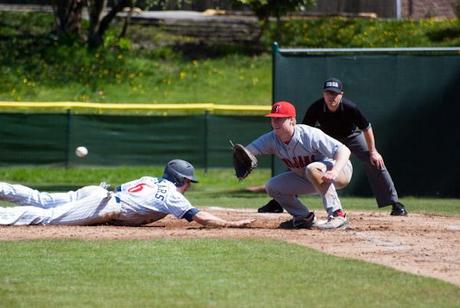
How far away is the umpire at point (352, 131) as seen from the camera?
11.9 meters

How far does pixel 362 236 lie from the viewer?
9875mm

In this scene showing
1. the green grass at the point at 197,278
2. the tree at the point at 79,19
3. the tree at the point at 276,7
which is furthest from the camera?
the tree at the point at 79,19

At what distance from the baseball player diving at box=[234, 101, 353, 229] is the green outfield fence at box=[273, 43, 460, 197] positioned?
649 centimetres

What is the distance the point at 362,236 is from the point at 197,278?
2.86m

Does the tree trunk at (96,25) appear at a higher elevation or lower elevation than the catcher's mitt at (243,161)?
higher

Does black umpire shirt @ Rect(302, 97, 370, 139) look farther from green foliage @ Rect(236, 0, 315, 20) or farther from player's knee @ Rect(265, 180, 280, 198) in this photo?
green foliage @ Rect(236, 0, 315, 20)

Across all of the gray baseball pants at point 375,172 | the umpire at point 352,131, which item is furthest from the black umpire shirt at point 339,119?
the gray baseball pants at point 375,172

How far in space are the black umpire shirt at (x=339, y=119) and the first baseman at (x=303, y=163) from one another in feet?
4.64

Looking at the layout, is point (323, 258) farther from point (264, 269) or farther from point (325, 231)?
point (325, 231)

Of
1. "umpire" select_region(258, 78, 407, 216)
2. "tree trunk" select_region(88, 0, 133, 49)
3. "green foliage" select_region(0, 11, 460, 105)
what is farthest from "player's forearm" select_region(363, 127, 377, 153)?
"tree trunk" select_region(88, 0, 133, 49)

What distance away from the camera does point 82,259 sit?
8.25 meters

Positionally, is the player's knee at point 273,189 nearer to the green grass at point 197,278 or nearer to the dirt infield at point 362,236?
the dirt infield at point 362,236

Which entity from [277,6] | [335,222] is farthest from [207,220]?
[277,6]

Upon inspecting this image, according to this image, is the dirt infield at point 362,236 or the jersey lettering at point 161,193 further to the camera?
the jersey lettering at point 161,193
